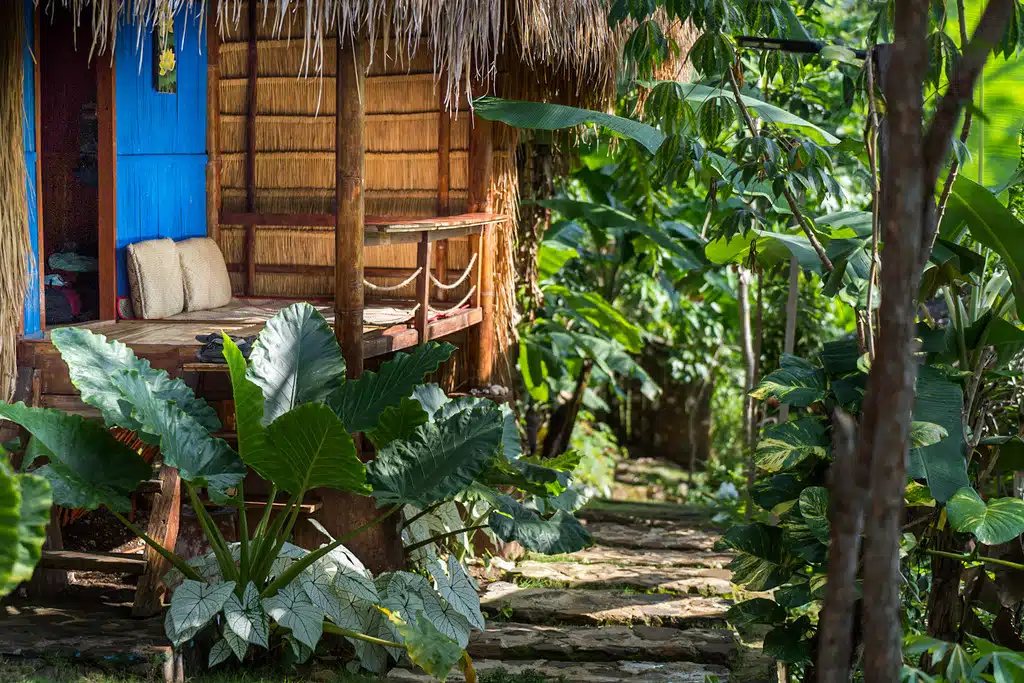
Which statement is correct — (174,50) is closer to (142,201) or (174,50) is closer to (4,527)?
(142,201)

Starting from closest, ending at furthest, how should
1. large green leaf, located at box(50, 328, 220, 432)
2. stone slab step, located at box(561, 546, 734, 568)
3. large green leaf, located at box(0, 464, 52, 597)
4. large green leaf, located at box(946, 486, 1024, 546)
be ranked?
large green leaf, located at box(0, 464, 52, 597) → large green leaf, located at box(946, 486, 1024, 546) → large green leaf, located at box(50, 328, 220, 432) → stone slab step, located at box(561, 546, 734, 568)

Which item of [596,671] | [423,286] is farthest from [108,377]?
[596,671]

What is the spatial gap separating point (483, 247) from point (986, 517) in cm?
378

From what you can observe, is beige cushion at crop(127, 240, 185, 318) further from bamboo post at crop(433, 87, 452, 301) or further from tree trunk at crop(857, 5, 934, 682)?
tree trunk at crop(857, 5, 934, 682)

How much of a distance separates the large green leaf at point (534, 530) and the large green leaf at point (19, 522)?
6.40 feet

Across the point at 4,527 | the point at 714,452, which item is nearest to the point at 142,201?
the point at 4,527

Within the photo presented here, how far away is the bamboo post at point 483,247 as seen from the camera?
6586 millimetres

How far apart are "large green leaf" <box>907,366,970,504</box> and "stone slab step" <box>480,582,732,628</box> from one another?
1720 millimetres

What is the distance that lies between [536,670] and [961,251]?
2.38m

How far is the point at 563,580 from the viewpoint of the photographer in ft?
19.6

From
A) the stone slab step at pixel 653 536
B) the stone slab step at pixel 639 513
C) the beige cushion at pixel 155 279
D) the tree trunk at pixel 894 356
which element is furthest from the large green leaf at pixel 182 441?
the stone slab step at pixel 639 513

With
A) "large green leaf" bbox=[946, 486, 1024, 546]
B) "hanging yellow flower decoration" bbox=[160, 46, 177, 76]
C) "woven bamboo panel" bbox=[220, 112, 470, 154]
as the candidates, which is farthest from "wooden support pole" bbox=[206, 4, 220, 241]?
"large green leaf" bbox=[946, 486, 1024, 546]

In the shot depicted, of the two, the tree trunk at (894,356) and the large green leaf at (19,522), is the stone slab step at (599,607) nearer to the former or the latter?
the large green leaf at (19,522)

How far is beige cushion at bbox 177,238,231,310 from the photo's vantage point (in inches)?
253
